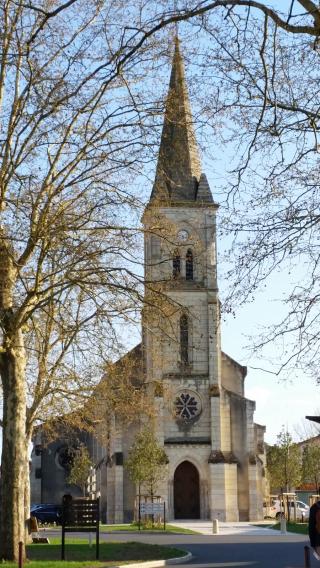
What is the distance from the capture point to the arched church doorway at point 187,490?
175ft

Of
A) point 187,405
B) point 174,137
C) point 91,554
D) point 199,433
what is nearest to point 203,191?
point 187,405

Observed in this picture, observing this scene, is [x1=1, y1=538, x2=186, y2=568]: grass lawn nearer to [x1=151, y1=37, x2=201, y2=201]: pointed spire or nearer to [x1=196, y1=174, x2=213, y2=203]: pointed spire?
[x1=151, y1=37, x2=201, y2=201]: pointed spire

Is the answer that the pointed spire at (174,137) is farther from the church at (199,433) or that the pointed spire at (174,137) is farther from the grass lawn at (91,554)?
the church at (199,433)

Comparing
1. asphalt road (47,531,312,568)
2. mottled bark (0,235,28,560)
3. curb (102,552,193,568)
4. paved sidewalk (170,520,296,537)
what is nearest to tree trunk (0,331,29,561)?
mottled bark (0,235,28,560)

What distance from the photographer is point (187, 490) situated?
53.5m

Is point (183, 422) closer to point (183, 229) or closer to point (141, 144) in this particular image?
point (183, 229)

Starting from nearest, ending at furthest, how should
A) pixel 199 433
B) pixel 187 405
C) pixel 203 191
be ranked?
pixel 199 433 → pixel 187 405 → pixel 203 191

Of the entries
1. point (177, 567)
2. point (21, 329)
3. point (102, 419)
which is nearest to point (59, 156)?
point (21, 329)

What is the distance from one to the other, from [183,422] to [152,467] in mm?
5285

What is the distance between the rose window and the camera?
53.7 m

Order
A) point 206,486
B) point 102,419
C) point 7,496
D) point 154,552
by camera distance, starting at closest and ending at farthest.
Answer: point 7,496, point 154,552, point 102,419, point 206,486

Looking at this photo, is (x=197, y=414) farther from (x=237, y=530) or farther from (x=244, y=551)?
(x=244, y=551)

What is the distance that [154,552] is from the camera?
21578 mm

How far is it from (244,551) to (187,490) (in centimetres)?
3046
